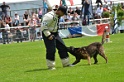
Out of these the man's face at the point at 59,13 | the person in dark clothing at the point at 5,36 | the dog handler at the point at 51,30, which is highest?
the man's face at the point at 59,13

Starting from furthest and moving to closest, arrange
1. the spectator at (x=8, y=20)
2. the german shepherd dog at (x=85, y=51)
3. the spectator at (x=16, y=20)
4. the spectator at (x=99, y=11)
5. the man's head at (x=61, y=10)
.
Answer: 1. the spectator at (x=99, y=11)
2. the spectator at (x=16, y=20)
3. the spectator at (x=8, y=20)
4. the german shepherd dog at (x=85, y=51)
5. the man's head at (x=61, y=10)

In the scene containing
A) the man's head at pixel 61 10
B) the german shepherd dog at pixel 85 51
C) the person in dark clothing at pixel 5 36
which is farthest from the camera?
the person in dark clothing at pixel 5 36

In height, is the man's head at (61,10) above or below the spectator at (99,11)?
above

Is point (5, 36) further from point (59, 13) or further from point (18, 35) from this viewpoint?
point (59, 13)

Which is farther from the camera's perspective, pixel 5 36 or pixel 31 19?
pixel 31 19

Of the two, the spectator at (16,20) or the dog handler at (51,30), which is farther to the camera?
the spectator at (16,20)

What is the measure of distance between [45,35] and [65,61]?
49.9 inches

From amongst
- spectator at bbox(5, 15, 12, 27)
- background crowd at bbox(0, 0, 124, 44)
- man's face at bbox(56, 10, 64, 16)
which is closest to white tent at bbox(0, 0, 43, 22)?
background crowd at bbox(0, 0, 124, 44)

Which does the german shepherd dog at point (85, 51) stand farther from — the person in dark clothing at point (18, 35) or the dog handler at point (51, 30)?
the person in dark clothing at point (18, 35)

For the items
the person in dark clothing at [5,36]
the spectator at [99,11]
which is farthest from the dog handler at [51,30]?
the spectator at [99,11]

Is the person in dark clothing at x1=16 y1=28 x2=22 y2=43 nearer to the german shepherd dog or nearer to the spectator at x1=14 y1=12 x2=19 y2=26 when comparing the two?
the spectator at x1=14 y1=12 x2=19 y2=26

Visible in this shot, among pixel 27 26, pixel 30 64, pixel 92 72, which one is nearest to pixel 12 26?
pixel 27 26

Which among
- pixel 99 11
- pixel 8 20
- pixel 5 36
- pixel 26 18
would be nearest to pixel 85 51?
pixel 5 36

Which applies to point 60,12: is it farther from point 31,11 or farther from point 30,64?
point 31,11
